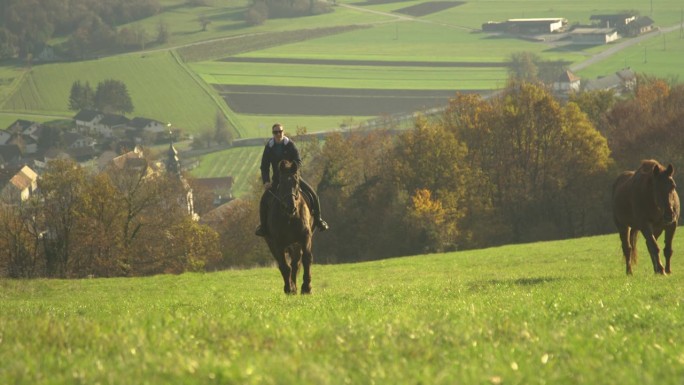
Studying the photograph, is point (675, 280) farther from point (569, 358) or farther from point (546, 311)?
point (569, 358)

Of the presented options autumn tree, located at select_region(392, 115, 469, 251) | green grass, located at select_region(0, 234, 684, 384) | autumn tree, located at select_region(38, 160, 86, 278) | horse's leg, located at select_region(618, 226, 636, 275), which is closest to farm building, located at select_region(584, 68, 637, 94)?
autumn tree, located at select_region(392, 115, 469, 251)

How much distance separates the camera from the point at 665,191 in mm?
23812

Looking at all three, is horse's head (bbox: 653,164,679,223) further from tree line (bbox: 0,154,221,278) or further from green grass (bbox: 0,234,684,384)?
tree line (bbox: 0,154,221,278)

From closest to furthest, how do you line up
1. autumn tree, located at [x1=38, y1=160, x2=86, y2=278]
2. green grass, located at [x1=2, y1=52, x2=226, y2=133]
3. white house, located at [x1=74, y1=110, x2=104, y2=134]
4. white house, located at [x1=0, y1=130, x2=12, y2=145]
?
autumn tree, located at [x1=38, y1=160, x2=86, y2=278] < green grass, located at [x1=2, y1=52, x2=226, y2=133] < white house, located at [x1=0, y1=130, x2=12, y2=145] < white house, located at [x1=74, y1=110, x2=104, y2=134]

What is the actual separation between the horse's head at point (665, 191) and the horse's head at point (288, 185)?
8040 mm

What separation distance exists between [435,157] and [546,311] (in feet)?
237

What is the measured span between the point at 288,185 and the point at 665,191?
833 cm

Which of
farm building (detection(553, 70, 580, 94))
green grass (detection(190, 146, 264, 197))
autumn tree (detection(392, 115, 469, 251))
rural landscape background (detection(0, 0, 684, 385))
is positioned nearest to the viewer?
rural landscape background (detection(0, 0, 684, 385))

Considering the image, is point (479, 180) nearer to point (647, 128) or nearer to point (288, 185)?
point (647, 128)

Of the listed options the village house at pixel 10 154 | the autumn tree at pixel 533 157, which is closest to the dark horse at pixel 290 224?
the autumn tree at pixel 533 157

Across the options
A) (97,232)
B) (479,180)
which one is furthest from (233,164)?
(97,232)

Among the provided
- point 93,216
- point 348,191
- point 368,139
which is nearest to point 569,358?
point 93,216

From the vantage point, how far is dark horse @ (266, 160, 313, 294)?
22281 mm

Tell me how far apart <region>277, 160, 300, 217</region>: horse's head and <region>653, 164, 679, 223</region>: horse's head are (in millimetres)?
8040
